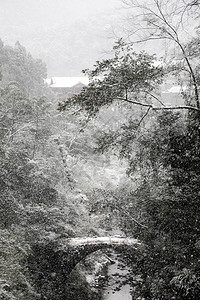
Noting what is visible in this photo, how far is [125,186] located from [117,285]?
5101 millimetres

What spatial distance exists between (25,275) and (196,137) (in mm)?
8820

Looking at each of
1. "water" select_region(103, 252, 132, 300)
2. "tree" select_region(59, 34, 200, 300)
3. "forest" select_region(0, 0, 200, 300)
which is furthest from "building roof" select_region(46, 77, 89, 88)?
"tree" select_region(59, 34, 200, 300)

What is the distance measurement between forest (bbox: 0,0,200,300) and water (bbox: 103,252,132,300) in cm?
38

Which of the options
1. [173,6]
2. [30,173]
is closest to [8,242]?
[30,173]

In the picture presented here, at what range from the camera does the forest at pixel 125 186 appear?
706 cm

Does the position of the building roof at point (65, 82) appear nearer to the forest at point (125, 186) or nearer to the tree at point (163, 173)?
the forest at point (125, 186)

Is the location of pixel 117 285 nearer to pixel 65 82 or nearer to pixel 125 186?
pixel 125 186

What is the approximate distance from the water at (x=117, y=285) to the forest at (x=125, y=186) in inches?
15.0

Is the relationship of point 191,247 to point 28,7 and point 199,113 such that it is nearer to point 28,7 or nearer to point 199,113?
point 199,113

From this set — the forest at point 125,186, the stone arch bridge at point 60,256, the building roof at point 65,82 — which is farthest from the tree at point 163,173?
the building roof at point 65,82

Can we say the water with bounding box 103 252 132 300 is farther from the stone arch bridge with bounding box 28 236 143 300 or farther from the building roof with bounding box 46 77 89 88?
the building roof with bounding box 46 77 89 88

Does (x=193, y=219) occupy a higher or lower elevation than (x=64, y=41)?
lower

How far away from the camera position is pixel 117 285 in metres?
17.0

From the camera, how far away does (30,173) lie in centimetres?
1573
